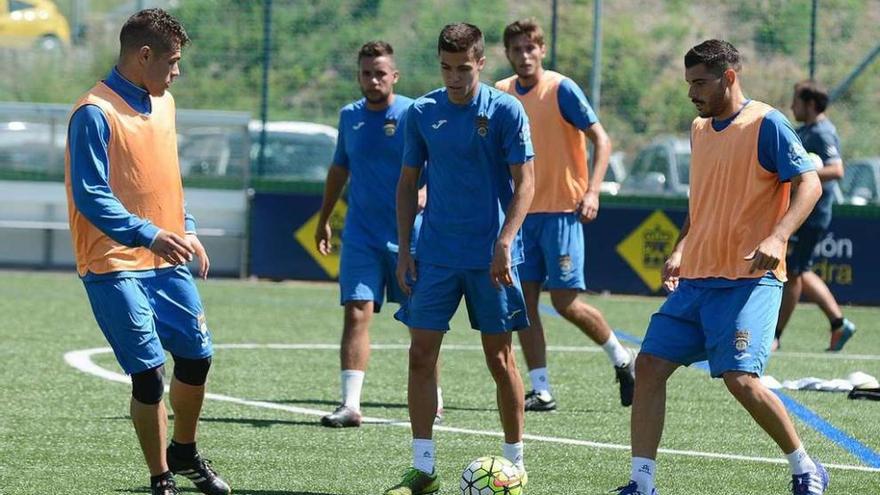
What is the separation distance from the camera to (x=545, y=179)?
10.2m

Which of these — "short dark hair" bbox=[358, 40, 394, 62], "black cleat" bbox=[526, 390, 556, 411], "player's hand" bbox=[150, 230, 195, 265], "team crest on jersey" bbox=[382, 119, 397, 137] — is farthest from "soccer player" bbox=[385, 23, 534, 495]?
"black cleat" bbox=[526, 390, 556, 411]

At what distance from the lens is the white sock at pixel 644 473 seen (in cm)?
683

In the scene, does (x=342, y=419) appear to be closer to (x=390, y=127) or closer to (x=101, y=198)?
(x=390, y=127)

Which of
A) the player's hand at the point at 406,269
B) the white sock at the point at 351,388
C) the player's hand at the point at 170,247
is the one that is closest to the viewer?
the player's hand at the point at 170,247

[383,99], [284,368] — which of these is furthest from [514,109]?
[284,368]

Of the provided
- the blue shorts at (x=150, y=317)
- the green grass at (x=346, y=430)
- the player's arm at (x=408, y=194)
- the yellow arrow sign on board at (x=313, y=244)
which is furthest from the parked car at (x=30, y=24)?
the blue shorts at (x=150, y=317)

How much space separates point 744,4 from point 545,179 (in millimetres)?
11638

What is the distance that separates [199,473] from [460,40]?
2.20 metres

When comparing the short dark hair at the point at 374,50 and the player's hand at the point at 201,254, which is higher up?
the short dark hair at the point at 374,50

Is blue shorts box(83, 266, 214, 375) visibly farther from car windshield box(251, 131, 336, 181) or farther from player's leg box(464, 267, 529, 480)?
car windshield box(251, 131, 336, 181)

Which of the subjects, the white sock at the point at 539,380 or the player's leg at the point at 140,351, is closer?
the player's leg at the point at 140,351

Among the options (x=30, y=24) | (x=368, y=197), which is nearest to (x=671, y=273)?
(x=368, y=197)

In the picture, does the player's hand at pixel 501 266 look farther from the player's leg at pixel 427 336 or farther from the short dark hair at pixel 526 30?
the short dark hair at pixel 526 30

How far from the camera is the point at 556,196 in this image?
10156mm
